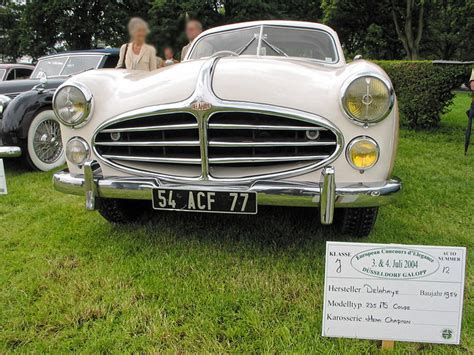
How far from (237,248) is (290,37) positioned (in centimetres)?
202

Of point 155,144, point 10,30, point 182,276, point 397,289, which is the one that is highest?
point 10,30

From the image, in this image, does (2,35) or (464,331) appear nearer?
(464,331)

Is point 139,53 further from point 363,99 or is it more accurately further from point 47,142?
point 363,99

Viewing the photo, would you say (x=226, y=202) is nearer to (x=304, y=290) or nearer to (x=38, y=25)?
(x=304, y=290)

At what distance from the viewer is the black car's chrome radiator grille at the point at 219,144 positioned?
217 cm

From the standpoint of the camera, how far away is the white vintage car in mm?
2123

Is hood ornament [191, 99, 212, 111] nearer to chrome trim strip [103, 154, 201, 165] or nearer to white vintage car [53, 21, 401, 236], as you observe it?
white vintage car [53, 21, 401, 236]

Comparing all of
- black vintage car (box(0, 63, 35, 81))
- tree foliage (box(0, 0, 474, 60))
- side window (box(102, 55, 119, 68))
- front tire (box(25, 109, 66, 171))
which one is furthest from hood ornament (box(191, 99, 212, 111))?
tree foliage (box(0, 0, 474, 60))

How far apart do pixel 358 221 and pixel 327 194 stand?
594 millimetres

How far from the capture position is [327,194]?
2072 millimetres

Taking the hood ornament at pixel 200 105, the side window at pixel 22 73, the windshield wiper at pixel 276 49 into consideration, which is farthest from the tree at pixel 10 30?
the hood ornament at pixel 200 105

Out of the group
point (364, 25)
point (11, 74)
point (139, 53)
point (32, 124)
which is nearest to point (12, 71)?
point (11, 74)

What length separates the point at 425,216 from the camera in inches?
126

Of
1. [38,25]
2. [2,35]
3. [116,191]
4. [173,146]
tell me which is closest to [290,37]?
[173,146]
